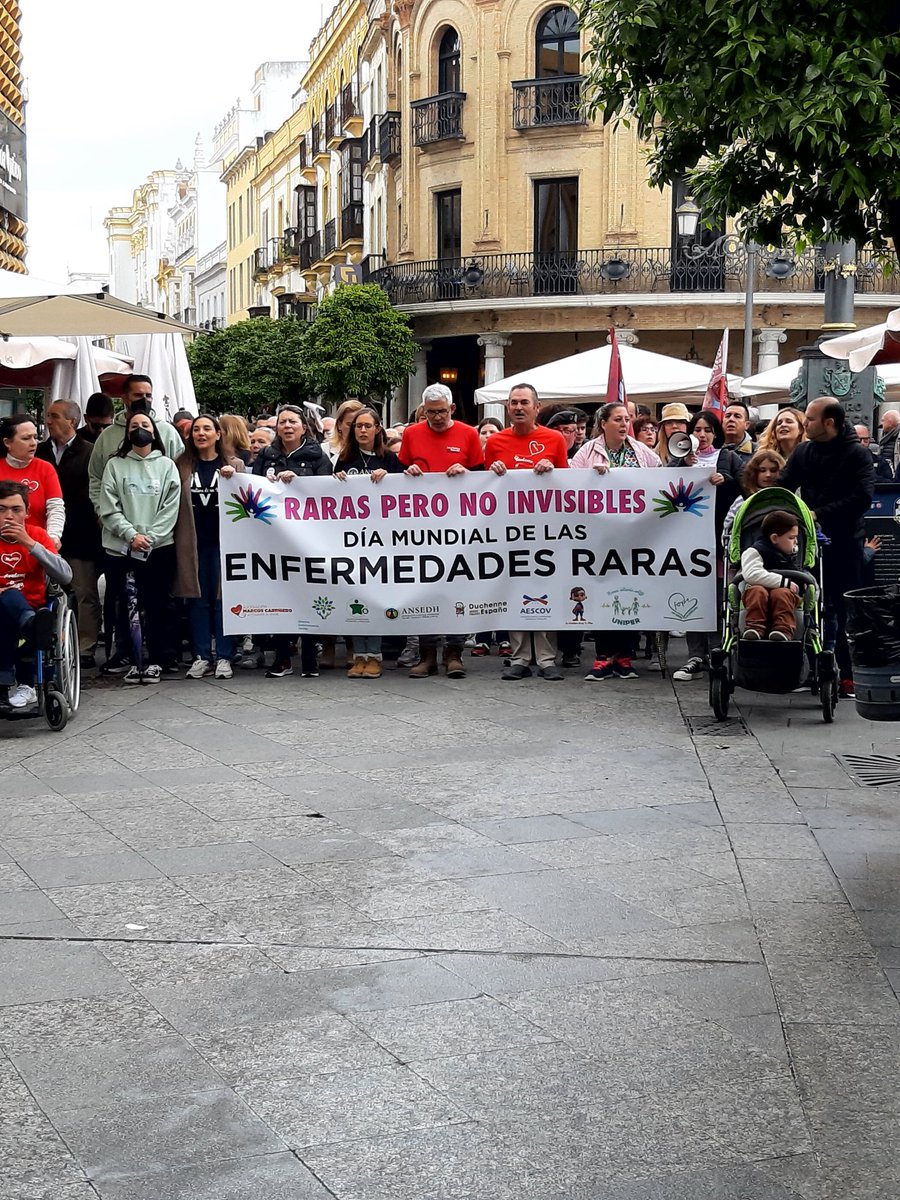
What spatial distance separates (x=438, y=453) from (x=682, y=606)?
85.7 inches

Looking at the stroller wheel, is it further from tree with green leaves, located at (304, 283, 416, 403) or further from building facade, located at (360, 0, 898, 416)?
tree with green leaves, located at (304, 283, 416, 403)

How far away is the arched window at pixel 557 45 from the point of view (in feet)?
135

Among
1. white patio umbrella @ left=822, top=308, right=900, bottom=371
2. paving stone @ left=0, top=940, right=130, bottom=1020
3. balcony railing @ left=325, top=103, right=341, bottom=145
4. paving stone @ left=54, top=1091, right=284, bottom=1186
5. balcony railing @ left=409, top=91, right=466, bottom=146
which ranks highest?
balcony railing @ left=325, top=103, right=341, bottom=145

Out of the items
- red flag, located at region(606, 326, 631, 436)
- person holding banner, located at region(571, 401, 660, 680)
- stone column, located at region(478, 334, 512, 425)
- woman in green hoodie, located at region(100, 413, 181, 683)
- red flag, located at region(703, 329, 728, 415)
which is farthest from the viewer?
stone column, located at region(478, 334, 512, 425)

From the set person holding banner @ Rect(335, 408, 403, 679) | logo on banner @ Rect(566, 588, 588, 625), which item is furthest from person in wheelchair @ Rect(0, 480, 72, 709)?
logo on banner @ Rect(566, 588, 588, 625)

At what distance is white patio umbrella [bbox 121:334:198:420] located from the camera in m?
18.4

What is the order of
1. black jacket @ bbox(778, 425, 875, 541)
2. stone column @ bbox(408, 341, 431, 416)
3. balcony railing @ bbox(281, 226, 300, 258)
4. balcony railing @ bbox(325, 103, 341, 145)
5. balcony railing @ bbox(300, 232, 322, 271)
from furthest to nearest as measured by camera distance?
balcony railing @ bbox(281, 226, 300, 258)
balcony railing @ bbox(300, 232, 322, 271)
balcony railing @ bbox(325, 103, 341, 145)
stone column @ bbox(408, 341, 431, 416)
black jacket @ bbox(778, 425, 875, 541)

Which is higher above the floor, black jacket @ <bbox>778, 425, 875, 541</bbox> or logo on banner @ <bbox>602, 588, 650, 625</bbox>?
black jacket @ <bbox>778, 425, 875, 541</bbox>

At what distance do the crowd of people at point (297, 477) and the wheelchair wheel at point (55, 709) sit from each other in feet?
5.03

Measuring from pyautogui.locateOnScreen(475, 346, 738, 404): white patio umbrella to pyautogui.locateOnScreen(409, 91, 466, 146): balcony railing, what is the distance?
2544 cm

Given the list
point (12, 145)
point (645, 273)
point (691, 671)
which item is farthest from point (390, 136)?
point (691, 671)

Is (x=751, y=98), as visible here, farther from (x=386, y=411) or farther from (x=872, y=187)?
(x=386, y=411)

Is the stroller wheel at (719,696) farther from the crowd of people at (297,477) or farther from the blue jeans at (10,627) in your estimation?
the blue jeans at (10,627)

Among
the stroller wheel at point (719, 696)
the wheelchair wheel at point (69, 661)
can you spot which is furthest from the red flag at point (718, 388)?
the wheelchair wheel at point (69, 661)
